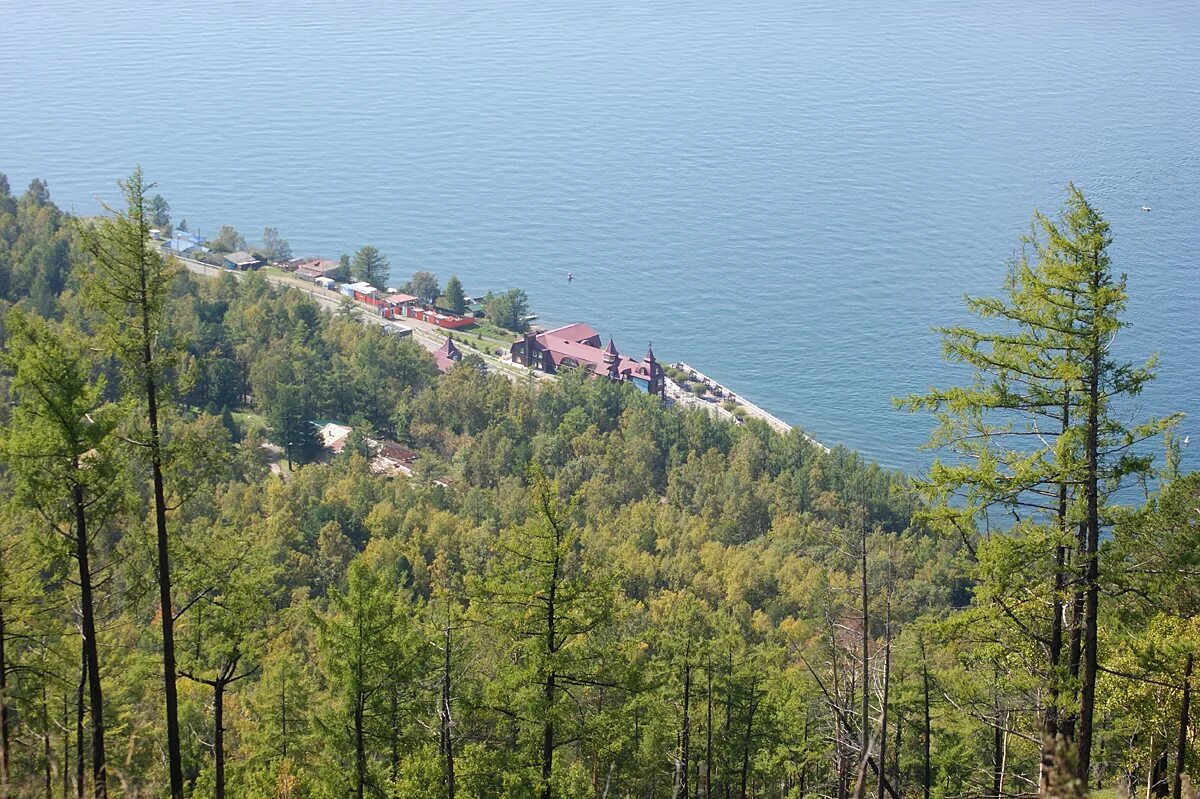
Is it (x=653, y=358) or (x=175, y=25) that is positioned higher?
(x=175, y=25)

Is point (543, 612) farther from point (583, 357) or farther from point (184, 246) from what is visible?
point (184, 246)

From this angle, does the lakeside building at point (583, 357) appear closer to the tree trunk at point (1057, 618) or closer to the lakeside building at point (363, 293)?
the lakeside building at point (363, 293)

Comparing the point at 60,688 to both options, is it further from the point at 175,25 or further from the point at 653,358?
the point at 175,25

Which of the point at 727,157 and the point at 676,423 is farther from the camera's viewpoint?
the point at 727,157

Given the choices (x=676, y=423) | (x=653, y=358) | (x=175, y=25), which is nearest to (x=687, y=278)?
(x=653, y=358)

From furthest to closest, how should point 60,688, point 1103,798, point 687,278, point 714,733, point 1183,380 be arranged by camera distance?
point 687,278, point 1183,380, point 714,733, point 1103,798, point 60,688

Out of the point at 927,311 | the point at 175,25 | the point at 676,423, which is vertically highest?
the point at 175,25

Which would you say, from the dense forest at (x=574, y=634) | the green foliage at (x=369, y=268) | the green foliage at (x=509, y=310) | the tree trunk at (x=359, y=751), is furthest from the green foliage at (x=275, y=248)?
the tree trunk at (x=359, y=751)
